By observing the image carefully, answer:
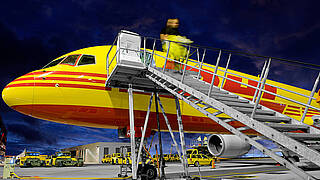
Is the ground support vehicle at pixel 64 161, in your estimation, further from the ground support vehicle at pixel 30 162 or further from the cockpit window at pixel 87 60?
the cockpit window at pixel 87 60

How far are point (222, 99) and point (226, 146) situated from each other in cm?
623

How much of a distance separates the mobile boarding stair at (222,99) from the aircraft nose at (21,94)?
3010mm

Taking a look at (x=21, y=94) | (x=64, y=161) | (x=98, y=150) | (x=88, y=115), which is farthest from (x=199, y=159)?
(x=98, y=150)

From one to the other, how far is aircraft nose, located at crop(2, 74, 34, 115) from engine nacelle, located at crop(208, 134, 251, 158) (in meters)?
8.98

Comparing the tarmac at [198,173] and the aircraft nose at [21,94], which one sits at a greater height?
the aircraft nose at [21,94]

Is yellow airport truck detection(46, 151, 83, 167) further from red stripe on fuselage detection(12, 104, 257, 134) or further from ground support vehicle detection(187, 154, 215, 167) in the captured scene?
red stripe on fuselage detection(12, 104, 257, 134)

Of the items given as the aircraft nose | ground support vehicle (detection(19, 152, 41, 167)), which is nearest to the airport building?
ground support vehicle (detection(19, 152, 41, 167))

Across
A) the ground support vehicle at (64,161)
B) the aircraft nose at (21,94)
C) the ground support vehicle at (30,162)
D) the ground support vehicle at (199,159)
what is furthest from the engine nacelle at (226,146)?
the ground support vehicle at (30,162)

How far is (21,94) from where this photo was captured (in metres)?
9.09

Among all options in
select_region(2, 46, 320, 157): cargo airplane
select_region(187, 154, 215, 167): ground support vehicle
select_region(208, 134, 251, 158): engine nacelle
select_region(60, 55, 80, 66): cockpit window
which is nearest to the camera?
A: select_region(2, 46, 320, 157): cargo airplane

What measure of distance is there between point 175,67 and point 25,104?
6266 millimetres

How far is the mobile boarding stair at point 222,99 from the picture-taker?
4383 millimetres

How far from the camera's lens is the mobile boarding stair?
438 centimetres

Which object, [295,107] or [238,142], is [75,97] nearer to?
[238,142]
